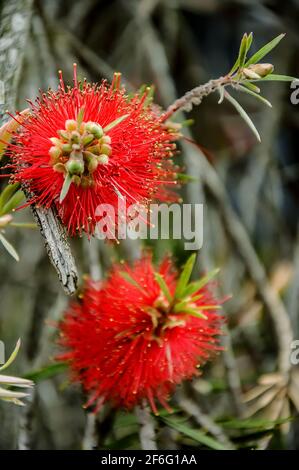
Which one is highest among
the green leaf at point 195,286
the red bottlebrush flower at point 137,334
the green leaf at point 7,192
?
the green leaf at point 7,192

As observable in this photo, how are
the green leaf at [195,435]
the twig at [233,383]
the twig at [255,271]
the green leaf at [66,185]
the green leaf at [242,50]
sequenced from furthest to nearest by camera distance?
the twig at [255,271], the twig at [233,383], the green leaf at [195,435], the green leaf at [242,50], the green leaf at [66,185]

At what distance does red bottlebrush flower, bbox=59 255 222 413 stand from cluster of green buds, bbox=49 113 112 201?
0.80ft

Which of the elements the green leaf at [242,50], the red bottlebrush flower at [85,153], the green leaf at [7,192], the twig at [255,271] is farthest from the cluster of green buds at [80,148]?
the twig at [255,271]

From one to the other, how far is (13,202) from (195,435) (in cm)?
57

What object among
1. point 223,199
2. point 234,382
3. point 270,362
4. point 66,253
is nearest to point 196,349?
point 66,253

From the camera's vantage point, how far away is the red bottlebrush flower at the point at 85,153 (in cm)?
98

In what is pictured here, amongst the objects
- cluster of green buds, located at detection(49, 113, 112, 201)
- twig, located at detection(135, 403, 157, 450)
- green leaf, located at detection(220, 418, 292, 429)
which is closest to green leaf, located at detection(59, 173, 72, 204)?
cluster of green buds, located at detection(49, 113, 112, 201)

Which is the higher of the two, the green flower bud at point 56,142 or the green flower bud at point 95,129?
the green flower bud at point 95,129

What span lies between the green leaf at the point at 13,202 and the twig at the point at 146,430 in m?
0.46

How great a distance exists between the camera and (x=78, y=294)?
4.22 ft

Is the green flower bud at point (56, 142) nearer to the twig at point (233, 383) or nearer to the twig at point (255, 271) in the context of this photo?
the twig at point (233, 383)

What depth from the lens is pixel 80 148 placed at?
97 centimetres

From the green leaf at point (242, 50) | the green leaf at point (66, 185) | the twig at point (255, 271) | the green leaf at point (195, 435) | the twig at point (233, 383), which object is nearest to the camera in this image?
the green leaf at point (66, 185)

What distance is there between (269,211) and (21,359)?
102cm
